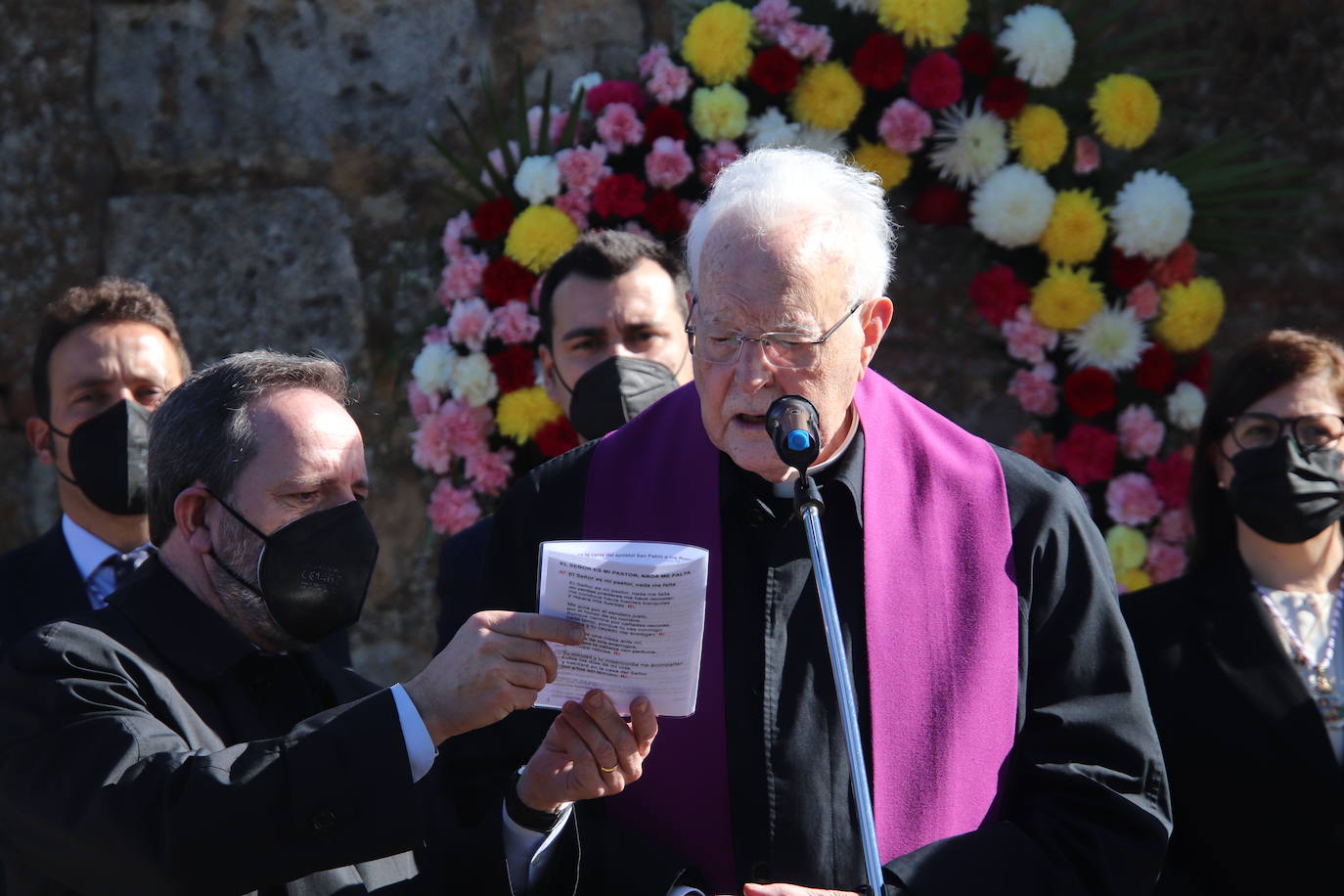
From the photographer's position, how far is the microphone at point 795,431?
2.06 m

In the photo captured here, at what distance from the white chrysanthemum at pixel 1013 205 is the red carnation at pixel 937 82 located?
12.7 inches

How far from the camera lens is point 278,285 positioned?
5629 millimetres

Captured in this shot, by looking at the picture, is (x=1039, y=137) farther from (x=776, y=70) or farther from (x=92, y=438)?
(x=92, y=438)

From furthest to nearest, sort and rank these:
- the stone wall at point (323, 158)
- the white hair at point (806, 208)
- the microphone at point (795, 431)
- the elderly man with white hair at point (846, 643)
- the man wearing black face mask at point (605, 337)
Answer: the stone wall at point (323, 158) → the man wearing black face mask at point (605, 337) → the white hair at point (806, 208) → the elderly man with white hair at point (846, 643) → the microphone at point (795, 431)

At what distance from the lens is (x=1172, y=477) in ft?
15.8

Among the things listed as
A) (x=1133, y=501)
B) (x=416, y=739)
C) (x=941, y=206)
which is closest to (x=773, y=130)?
(x=941, y=206)

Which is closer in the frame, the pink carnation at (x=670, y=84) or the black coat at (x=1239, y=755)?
the black coat at (x=1239, y=755)

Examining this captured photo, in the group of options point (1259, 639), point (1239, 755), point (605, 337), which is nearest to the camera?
point (1239, 755)

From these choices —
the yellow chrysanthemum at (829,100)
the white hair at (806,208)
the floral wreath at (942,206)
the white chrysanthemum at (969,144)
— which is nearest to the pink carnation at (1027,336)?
the floral wreath at (942,206)

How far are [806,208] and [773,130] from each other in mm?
2266

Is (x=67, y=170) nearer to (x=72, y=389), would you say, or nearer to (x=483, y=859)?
(x=72, y=389)

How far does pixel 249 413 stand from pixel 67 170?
3.42 m

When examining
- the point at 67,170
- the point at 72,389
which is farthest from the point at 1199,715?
the point at 67,170

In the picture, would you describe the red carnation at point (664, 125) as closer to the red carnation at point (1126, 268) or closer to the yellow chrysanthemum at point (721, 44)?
the yellow chrysanthemum at point (721, 44)
